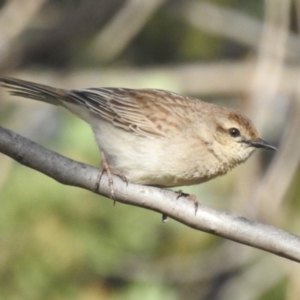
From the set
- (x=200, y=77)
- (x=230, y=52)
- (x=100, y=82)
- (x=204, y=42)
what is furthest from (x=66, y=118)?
(x=230, y=52)

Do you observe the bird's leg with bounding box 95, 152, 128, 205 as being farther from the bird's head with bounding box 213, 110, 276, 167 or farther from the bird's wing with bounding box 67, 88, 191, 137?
the bird's head with bounding box 213, 110, 276, 167

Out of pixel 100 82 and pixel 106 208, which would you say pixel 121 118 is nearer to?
pixel 106 208

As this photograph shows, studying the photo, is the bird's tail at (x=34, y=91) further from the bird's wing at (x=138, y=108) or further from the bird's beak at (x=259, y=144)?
the bird's beak at (x=259, y=144)

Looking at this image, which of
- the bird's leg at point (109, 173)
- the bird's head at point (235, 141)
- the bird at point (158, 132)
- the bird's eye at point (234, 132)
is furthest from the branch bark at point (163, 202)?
the bird's eye at point (234, 132)

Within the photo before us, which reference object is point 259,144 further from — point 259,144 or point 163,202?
point 163,202

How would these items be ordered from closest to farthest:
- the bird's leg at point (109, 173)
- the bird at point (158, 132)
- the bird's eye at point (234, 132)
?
the bird's leg at point (109, 173) → the bird at point (158, 132) → the bird's eye at point (234, 132)
